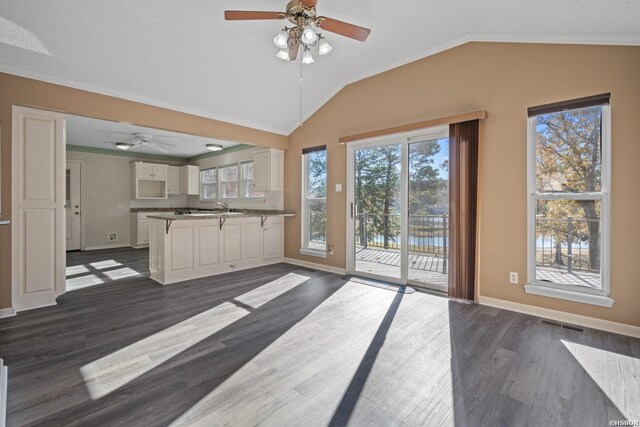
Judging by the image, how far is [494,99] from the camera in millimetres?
3301

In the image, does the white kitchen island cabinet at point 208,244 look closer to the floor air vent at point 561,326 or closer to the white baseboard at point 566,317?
the white baseboard at point 566,317

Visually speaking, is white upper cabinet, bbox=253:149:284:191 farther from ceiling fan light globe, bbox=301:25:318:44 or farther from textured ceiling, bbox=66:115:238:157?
ceiling fan light globe, bbox=301:25:318:44

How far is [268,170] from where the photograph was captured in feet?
18.5

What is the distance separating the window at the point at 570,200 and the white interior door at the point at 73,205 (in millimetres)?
8837

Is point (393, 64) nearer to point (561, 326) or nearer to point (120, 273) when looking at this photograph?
point (561, 326)

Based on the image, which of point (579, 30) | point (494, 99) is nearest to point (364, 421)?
point (494, 99)

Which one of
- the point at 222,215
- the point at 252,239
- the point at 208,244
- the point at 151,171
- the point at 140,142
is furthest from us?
the point at 151,171

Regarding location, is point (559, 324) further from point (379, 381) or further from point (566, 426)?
point (379, 381)

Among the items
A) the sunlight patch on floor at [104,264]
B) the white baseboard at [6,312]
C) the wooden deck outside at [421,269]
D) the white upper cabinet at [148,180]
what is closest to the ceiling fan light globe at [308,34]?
the wooden deck outside at [421,269]

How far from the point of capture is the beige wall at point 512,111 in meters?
2.61

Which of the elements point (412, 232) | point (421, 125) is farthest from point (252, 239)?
point (421, 125)

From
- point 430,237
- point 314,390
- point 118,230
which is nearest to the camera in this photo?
point 314,390

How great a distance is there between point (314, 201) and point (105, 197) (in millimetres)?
5675

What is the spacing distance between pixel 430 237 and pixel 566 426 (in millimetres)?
2547
